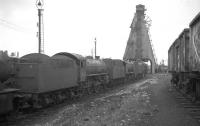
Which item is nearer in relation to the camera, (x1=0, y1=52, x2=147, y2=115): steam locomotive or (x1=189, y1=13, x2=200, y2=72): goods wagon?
(x1=189, y1=13, x2=200, y2=72): goods wagon

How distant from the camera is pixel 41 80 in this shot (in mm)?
14242

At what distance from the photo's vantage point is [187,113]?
12.4m

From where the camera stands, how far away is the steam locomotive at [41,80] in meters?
11.6

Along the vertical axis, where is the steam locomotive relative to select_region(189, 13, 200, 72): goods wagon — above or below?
below

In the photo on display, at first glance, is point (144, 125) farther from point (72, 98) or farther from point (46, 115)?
point (72, 98)

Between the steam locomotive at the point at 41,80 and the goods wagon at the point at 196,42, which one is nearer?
the goods wagon at the point at 196,42

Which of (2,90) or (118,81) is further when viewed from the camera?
(118,81)

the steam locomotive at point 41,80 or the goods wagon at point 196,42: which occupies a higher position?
the goods wagon at point 196,42

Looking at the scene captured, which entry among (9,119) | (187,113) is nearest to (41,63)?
(9,119)

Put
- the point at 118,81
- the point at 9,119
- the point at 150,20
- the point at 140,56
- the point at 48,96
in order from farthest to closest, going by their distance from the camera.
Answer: the point at 150,20, the point at 140,56, the point at 118,81, the point at 48,96, the point at 9,119

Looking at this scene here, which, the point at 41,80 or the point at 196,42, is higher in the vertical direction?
the point at 196,42

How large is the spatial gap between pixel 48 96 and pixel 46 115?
2.53 meters

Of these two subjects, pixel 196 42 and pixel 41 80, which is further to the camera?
pixel 41 80

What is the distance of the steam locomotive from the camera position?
455 inches
